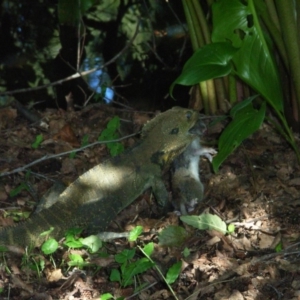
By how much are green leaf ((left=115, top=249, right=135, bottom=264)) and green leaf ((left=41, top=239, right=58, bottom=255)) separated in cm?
39

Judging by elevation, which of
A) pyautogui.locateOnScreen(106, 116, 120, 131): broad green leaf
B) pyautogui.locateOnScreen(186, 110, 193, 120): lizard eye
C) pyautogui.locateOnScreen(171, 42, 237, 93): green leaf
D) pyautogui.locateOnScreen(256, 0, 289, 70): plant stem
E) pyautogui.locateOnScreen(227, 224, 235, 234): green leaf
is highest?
pyautogui.locateOnScreen(171, 42, 237, 93): green leaf

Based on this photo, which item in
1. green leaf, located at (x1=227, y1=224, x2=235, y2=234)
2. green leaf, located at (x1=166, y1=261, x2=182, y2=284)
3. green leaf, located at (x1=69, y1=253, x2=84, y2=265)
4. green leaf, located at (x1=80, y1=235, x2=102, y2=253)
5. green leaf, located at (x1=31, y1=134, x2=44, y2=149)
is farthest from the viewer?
green leaf, located at (x1=31, y1=134, x2=44, y2=149)

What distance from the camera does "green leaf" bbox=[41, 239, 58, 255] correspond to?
4227mm

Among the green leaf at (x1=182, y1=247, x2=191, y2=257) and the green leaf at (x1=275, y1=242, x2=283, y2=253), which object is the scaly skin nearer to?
the green leaf at (x1=182, y1=247, x2=191, y2=257)

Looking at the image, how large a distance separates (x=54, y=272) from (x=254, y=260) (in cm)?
128

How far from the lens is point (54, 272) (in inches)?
166

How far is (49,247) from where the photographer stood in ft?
13.9

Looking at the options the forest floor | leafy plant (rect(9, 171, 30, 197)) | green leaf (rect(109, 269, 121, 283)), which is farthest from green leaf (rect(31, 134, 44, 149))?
green leaf (rect(109, 269, 121, 283))

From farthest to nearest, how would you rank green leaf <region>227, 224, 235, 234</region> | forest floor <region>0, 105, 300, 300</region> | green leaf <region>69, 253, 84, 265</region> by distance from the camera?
green leaf <region>227, 224, 235, 234</region>, green leaf <region>69, 253, 84, 265</region>, forest floor <region>0, 105, 300, 300</region>

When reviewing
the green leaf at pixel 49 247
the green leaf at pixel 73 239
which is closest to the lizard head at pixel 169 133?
the green leaf at pixel 73 239

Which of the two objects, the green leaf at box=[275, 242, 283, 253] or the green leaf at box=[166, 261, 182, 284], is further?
the green leaf at box=[275, 242, 283, 253]

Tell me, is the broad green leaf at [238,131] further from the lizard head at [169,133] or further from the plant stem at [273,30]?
the plant stem at [273,30]

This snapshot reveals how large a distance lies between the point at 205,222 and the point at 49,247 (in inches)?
43.6

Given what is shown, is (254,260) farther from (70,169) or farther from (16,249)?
(70,169)
